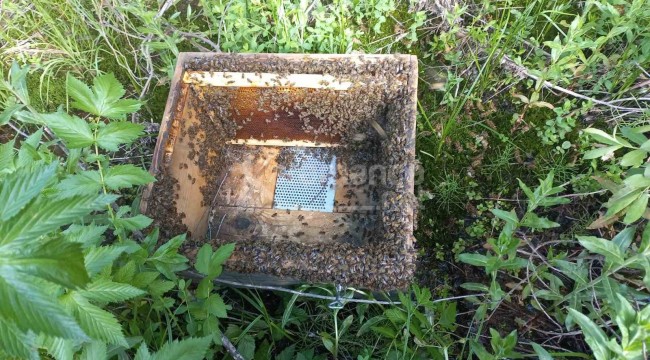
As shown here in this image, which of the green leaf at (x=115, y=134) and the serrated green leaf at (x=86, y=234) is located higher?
the green leaf at (x=115, y=134)

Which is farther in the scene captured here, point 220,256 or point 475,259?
point 475,259

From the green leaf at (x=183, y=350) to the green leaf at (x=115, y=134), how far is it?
2.74ft

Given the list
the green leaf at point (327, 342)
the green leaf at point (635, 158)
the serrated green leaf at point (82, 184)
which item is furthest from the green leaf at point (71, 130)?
the green leaf at point (635, 158)

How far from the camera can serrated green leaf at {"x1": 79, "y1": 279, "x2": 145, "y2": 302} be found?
1.59 metres

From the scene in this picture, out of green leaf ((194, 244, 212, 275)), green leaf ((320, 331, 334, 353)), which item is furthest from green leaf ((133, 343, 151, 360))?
green leaf ((320, 331, 334, 353))

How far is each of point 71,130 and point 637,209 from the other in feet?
8.38

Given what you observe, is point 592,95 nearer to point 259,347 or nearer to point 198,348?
point 259,347

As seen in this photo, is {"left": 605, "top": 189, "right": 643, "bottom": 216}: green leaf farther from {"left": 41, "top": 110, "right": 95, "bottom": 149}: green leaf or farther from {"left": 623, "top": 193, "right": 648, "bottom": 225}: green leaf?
{"left": 41, "top": 110, "right": 95, "bottom": 149}: green leaf

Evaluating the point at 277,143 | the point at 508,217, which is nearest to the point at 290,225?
the point at 277,143

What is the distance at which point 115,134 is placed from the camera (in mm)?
1873

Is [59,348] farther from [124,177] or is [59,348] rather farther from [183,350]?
[124,177]

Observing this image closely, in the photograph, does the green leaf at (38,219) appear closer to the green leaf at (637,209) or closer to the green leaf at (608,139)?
the green leaf at (637,209)

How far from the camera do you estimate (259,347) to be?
258 cm

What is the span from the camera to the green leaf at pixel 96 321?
4.73 feet
